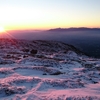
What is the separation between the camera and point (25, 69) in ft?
75.8

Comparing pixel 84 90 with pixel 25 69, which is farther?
pixel 25 69

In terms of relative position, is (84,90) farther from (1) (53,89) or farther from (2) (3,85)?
(2) (3,85)

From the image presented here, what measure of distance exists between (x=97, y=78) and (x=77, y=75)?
6.91 feet

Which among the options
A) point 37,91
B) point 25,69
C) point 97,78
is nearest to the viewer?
point 37,91

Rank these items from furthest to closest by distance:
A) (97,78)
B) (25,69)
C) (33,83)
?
(25,69) < (97,78) < (33,83)

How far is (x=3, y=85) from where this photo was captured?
1616 cm

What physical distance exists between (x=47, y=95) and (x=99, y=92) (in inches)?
165

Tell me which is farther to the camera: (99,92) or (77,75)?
Answer: (77,75)

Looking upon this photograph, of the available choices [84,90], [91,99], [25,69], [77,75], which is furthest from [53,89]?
[25,69]

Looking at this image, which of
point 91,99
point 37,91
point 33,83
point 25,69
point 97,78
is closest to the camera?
point 91,99

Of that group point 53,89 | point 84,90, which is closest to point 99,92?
point 84,90

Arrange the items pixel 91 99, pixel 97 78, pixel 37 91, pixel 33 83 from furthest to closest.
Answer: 1. pixel 97 78
2. pixel 33 83
3. pixel 37 91
4. pixel 91 99

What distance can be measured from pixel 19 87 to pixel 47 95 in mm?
2681

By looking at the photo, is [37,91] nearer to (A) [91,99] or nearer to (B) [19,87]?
(B) [19,87]
